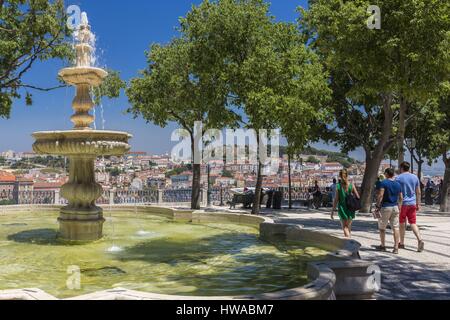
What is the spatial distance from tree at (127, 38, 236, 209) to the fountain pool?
821 centimetres

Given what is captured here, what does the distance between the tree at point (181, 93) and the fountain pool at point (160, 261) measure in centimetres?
821

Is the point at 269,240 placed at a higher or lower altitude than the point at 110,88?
lower

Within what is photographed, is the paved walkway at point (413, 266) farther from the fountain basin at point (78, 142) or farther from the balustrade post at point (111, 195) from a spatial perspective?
the balustrade post at point (111, 195)

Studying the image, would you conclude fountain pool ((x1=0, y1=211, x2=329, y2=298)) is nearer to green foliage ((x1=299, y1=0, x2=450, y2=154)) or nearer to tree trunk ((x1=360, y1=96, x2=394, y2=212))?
green foliage ((x1=299, y1=0, x2=450, y2=154))

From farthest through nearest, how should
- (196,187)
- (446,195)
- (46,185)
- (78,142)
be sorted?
(46,185) < (196,187) < (446,195) < (78,142)

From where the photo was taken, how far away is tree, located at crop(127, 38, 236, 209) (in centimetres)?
1897

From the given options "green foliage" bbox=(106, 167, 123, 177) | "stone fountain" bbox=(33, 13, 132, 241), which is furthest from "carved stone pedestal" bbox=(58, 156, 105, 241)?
"green foliage" bbox=(106, 167, 123, 177)

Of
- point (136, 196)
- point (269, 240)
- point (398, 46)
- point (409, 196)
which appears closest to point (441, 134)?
point (398, 46)

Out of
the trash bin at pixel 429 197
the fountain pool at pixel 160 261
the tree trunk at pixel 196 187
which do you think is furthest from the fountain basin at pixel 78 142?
the trash bin at pixel 429 197

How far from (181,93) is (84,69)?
1114cm

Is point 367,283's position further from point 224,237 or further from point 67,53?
point 67,53

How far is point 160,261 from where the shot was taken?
7.63 m

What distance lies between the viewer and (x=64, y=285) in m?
6.00

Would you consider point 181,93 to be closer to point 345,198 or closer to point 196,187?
point 196,187
